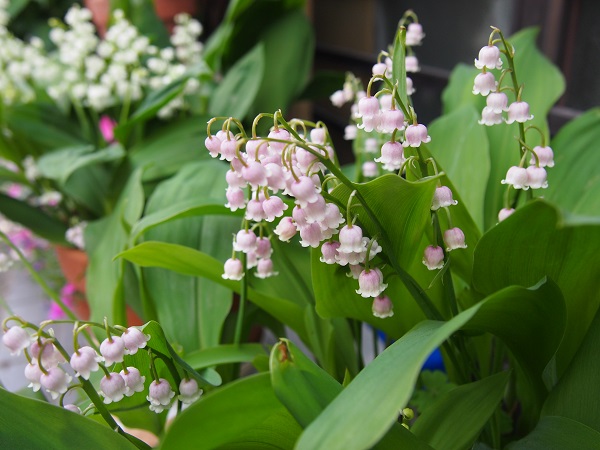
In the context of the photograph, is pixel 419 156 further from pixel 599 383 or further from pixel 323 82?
pixel 323 82

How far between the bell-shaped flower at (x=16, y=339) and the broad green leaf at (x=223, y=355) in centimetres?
22

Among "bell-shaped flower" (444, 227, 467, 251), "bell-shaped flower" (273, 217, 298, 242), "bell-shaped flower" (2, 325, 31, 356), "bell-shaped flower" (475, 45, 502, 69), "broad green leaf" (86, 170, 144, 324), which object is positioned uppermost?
"bell-shaped flower" (475, 45, 502, 69)

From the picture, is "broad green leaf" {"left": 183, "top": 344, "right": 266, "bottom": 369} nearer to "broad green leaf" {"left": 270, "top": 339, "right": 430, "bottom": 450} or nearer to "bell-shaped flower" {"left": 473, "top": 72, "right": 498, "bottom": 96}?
"broad green leaf" {"left": 270, "top": 339, "right": 430, "bottom": 450}

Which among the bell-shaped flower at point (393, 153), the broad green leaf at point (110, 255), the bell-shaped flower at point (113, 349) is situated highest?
the bell-shaped flower at point (393, 153)

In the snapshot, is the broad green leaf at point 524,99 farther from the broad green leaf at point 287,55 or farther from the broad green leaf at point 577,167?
the broad green leaf at point 287,55

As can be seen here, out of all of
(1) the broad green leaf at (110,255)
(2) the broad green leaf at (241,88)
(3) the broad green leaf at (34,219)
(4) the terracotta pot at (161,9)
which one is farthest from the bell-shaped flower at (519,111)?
(4) the terracotta pot at (161,9)

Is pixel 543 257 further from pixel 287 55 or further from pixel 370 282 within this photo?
pixel 287 55

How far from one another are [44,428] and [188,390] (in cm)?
11

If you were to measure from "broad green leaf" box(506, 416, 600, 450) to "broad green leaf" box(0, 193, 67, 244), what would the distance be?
1.00 metres

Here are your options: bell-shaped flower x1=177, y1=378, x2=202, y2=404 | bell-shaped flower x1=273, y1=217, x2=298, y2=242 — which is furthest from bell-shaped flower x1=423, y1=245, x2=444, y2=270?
bell-shaped flower x1=177, y1=378, x2=202, y2=404

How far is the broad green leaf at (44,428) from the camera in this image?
410 millimetres

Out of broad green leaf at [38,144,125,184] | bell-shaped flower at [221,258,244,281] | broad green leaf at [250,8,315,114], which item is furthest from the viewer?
broad green leaf at [250,8,315,114]

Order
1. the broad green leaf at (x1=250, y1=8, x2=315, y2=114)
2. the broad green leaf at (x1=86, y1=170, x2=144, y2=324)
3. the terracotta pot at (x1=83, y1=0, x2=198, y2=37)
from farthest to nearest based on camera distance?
the terracotta pot at (x1=83, y1=0, x2=198, y2=37), the broad green leaf at (x1=250, y1=8, x2=315, y2=114), the broad green leaf at (x1=86, y1=170, x2=144, y2=324)

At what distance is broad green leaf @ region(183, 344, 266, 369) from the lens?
2.11ft
